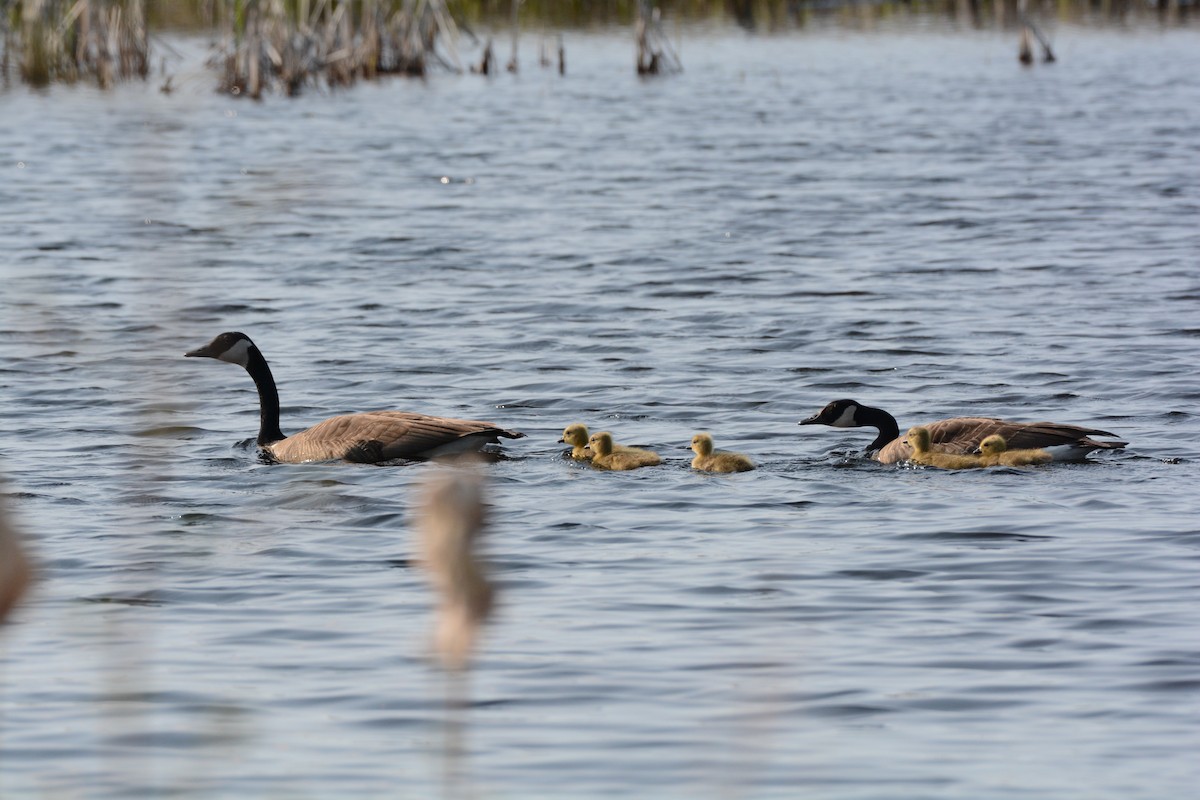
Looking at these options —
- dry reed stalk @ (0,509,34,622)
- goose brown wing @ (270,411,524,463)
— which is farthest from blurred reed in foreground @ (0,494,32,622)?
goose brown wing @ (270,411,524,463)

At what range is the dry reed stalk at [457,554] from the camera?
2.03 m

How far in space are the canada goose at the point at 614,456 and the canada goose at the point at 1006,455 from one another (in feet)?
6.29

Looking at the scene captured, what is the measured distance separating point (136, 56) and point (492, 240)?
19.5 meters

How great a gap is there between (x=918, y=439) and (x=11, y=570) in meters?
9.36

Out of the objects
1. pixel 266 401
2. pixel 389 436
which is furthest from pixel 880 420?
pixel 266 401

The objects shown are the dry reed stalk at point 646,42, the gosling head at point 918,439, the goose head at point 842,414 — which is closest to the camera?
the gosling head at point 918,439

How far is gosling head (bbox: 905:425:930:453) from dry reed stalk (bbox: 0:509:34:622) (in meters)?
9.33

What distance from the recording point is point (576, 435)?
11.4 m

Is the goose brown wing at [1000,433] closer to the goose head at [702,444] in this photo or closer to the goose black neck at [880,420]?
the goose black neck at [880,420]

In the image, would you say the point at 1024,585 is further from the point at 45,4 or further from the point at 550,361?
the point at 45,4

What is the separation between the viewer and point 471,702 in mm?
6797

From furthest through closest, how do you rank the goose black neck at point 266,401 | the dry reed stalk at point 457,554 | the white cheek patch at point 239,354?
the white cheek patch at point 239,354, the goose black neck at point 266,401, the dry reed stalk at point 457,554

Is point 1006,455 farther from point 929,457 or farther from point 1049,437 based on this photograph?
point 929,457

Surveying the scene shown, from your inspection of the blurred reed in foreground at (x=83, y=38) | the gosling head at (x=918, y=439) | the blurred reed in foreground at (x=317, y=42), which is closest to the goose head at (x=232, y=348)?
the gosling head at (x=918, y=439)
